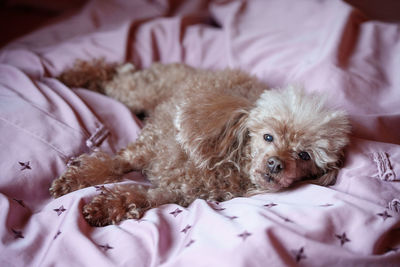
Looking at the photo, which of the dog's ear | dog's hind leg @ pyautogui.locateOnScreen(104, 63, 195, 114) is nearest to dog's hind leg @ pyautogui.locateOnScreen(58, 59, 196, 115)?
dog's hind leg @ pyautogui.locateOnScreen(104, 63, 195, 114)

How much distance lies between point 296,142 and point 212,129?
0.33m

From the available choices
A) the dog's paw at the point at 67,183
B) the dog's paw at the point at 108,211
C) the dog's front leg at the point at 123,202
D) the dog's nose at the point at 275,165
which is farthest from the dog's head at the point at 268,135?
the dog's paw at the point at 67,183

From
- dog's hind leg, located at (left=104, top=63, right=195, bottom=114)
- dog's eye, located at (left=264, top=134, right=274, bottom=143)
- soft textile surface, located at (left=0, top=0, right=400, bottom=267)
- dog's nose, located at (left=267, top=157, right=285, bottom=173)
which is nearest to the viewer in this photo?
soft textile surface, located at (left=0, top=0, right=400, bottom=267)

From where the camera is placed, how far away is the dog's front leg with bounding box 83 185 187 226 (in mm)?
1220

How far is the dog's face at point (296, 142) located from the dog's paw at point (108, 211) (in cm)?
48

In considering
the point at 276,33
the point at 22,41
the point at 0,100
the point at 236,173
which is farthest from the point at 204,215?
the point at 22,41

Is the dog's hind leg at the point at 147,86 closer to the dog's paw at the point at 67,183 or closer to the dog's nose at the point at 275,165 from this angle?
the dog's paw at the point at 67,183

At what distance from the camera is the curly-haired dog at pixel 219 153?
4.11 feet

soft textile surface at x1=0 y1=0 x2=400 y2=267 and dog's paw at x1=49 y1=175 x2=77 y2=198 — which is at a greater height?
soft textile surface at x1=0 y1=0 x2=400 y2=267

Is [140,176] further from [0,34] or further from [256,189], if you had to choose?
[0,34]

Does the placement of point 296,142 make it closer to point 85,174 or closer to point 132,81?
point 85,174

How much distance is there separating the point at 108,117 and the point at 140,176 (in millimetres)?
354

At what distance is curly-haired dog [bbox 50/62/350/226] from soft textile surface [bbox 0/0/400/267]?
0.07 m

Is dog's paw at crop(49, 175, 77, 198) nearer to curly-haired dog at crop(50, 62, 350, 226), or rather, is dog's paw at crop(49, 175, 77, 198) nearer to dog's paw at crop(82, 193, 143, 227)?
curly-haired dog at crop(50, 62, 350, 226)
